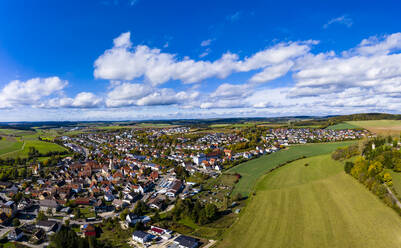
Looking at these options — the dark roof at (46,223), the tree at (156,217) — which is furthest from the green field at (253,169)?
the dark roof at (46,223)

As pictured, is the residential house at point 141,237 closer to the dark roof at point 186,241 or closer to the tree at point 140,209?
the dark roof at point 186,241

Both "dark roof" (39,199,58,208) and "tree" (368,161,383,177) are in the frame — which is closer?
"dark roof" (39,199,58,208)

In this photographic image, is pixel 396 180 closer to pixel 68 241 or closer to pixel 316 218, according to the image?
pixel 316 218

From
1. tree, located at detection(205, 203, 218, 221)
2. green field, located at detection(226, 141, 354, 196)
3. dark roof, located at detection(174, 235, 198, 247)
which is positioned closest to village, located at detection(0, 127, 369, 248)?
dark roof, located at detection(174, 235, 198, 247)

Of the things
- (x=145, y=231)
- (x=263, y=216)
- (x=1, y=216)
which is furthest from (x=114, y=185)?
(x=263, y=216)

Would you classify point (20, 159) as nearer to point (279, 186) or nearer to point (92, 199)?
point (92, 199)

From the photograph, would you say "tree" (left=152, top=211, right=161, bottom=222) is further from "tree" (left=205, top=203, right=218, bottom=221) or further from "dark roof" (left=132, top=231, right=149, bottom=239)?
"tree" (left=205, top=203, right=218, bottom=221)

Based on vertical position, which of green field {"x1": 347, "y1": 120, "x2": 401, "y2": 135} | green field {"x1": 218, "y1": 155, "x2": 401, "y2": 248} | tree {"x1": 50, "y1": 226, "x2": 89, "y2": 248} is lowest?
green field {"x1": 218, "y1": 155, "x2": 401, "y2": 248}
